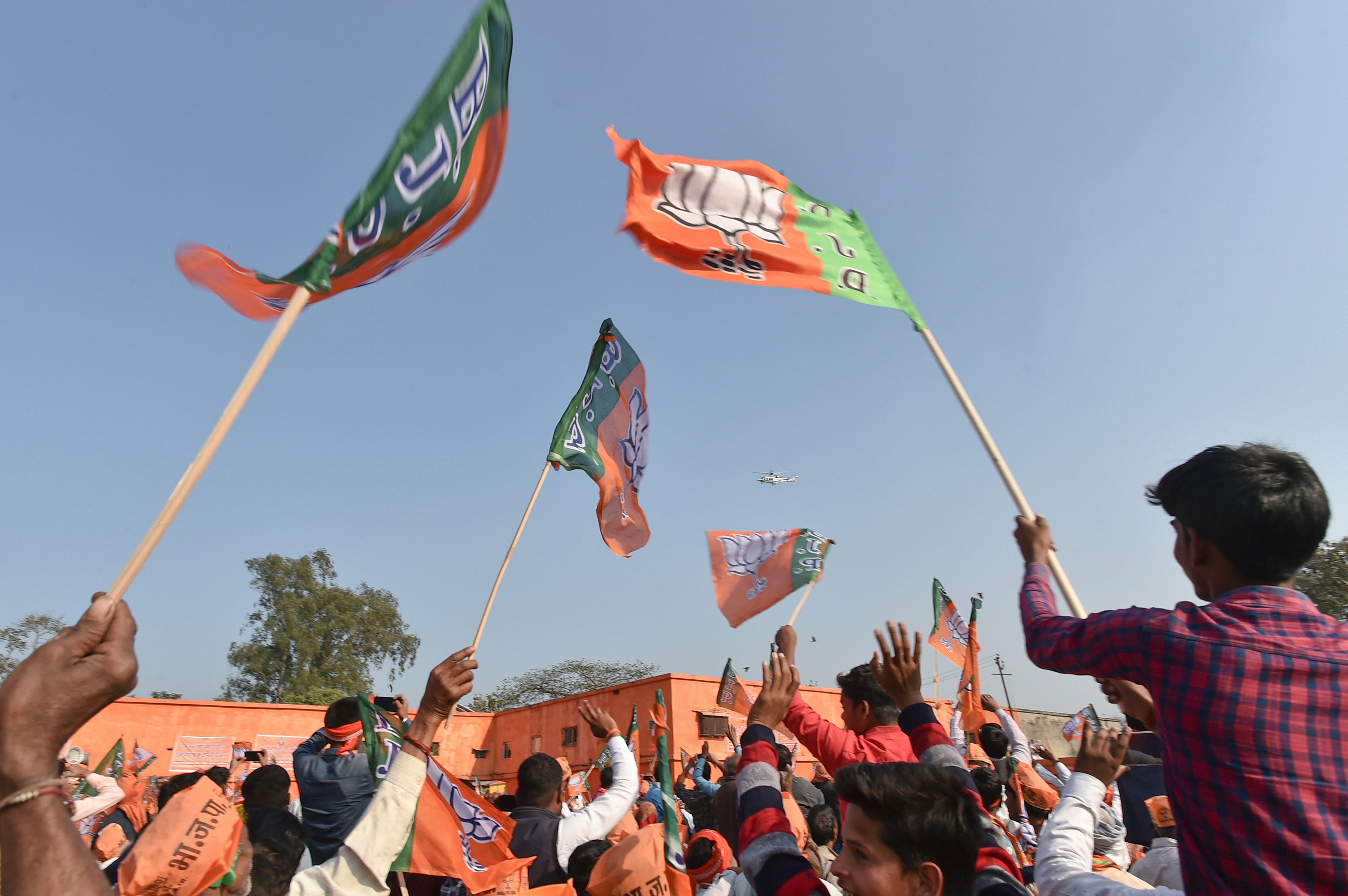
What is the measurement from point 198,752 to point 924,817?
2965 centimetres

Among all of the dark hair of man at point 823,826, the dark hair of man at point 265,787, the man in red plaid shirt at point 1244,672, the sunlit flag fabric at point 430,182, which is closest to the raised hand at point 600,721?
the dark hair of man at point 823,826

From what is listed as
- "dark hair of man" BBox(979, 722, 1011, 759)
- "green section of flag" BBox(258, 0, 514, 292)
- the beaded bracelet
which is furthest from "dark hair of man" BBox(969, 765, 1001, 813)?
the beaded bracelet

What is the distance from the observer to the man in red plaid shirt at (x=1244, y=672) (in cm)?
154

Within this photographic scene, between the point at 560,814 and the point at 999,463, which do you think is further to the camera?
the point at 560,814

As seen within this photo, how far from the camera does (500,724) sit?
34.2 meters

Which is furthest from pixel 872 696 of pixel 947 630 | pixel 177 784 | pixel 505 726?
pixel 505 726

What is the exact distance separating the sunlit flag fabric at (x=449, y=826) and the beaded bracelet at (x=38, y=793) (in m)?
1.41

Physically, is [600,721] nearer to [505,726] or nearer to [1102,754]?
[1102,754]

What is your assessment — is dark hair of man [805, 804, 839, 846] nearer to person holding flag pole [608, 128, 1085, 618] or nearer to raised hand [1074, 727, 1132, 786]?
raised hand [1074, 727, 1132, 786]

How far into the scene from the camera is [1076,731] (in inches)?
301

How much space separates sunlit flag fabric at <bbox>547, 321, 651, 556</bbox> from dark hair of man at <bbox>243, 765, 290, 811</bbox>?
11.4 ft

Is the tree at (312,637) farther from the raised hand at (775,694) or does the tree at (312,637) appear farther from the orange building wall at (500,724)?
the raised hand at (775,694)

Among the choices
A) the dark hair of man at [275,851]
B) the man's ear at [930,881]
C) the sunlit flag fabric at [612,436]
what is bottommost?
the dark hair of man at [275,851]

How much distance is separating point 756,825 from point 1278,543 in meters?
1.45
